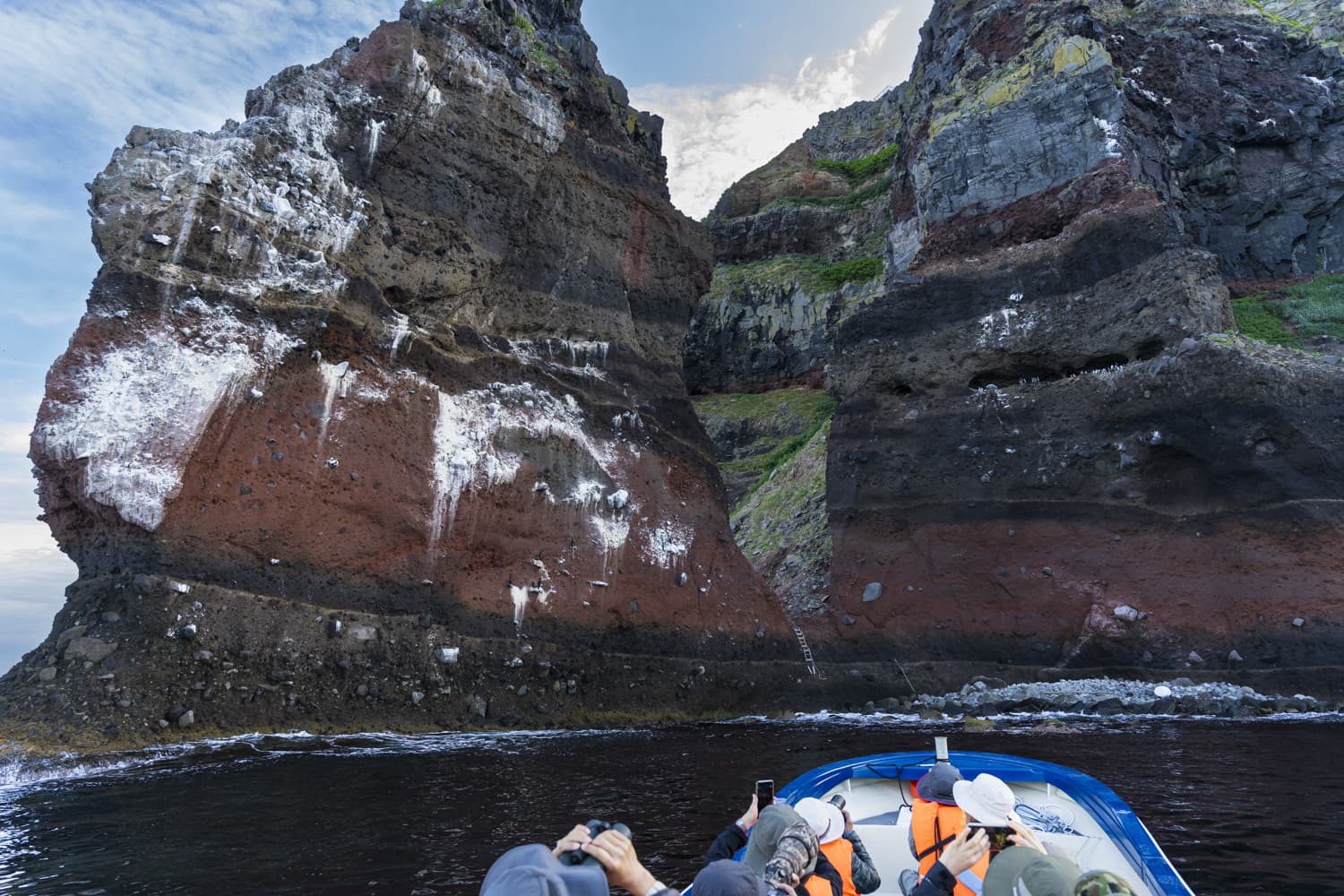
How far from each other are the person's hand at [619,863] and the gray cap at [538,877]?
2.6 inches

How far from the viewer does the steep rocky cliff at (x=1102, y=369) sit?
16.0m

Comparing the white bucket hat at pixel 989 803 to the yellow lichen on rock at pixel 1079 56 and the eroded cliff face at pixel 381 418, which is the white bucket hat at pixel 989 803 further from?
the yellow lichen on rock at pixel 1079 56

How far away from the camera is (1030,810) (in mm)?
5227

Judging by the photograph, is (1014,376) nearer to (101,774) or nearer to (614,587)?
(614,587)

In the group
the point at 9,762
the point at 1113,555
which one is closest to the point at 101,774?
the point at 9,762

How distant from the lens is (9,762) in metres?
7.83

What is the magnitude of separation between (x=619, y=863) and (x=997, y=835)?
196 cm

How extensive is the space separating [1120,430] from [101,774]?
740 inches

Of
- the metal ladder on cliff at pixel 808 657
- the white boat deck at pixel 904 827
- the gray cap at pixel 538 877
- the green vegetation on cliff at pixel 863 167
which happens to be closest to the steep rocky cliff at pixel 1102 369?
the metal ladder on cliff at pixel 808 657

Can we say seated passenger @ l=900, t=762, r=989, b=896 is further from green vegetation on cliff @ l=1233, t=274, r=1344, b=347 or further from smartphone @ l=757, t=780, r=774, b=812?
green vegetation on cliff @ l=1233, t=274, r=1344, b=347

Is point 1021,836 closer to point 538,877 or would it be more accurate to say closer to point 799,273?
point 538,877

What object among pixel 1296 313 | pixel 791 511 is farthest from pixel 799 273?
pixel 1296 313

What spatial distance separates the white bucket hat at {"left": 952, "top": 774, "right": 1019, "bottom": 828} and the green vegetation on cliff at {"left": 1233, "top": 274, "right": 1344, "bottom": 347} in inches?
807

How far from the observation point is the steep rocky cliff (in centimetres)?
1600
